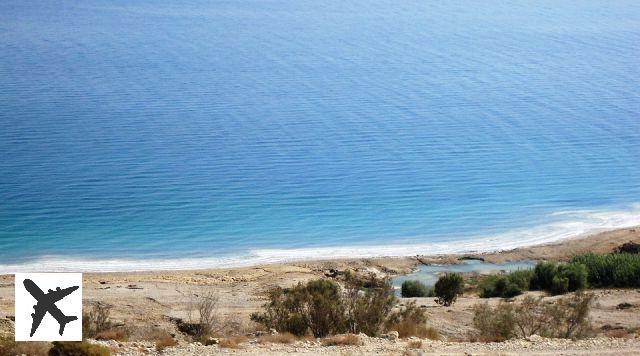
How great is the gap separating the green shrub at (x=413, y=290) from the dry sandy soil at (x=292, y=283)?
3.49ft

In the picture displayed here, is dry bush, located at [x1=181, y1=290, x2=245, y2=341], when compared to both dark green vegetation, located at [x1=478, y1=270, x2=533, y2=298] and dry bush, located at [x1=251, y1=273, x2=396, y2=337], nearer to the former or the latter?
dry bush, located at [x1=251, y1=273, x2=396, y2=337]

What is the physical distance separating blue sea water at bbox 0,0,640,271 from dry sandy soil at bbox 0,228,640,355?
1.47m

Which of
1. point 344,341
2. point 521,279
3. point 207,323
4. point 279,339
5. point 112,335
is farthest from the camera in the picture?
point 521,279

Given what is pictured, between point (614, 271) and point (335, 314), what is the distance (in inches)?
386

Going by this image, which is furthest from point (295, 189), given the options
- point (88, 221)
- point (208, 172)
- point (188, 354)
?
point (188, 354)

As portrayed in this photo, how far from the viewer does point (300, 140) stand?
41.0 m

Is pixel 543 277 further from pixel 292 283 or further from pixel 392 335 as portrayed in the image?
pixel 392 335

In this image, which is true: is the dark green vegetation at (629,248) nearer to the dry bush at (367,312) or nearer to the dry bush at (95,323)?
the dry bush at (367,312)

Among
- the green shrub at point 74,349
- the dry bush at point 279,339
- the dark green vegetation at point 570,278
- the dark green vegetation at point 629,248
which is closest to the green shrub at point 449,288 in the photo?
the dark green vegetation at point 570,278

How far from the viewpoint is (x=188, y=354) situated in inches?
585

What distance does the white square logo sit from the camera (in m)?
12.4

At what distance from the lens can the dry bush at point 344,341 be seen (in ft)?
52.1

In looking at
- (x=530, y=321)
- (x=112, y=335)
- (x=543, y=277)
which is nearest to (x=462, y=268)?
(x=543, y=277)

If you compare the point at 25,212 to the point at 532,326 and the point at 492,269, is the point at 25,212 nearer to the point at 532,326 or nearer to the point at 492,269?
the point at 492,269
